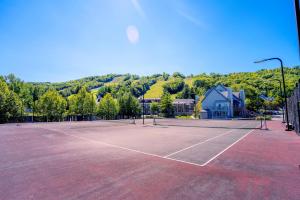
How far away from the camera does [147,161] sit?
917cm

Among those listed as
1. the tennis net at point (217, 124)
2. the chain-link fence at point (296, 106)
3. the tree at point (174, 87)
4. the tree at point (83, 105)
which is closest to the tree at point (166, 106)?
the tree at point (83, 105)

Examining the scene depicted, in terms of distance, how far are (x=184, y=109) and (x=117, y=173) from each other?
106 metres

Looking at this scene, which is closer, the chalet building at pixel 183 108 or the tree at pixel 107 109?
the tree at pixel 107 109

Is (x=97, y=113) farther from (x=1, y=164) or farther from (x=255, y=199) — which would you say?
(x=255, y=199)

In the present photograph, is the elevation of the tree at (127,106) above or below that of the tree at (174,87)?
below

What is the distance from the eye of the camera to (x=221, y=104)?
70.4 m

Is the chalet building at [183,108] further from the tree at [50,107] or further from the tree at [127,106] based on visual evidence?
the tree at [50,107]

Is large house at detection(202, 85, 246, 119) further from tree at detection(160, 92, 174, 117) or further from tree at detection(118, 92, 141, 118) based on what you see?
tree at detection(118, 92, 141, 118)

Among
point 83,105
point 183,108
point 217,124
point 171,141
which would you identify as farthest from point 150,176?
point 183,108

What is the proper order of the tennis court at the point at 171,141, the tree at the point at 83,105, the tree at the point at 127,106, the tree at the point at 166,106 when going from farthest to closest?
the tree at the point at 166,106 < the tree at the point at 127,106 < the tree at the point at 83,105 < the tennis court at the point at 171,141

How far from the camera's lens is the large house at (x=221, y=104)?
228 ft

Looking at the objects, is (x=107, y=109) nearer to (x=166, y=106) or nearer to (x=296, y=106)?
(x=166, y=106)

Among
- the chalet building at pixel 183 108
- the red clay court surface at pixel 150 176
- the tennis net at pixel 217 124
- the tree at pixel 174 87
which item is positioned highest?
the tree at pixel 174 87

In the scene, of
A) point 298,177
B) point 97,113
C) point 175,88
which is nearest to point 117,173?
point 298,177
